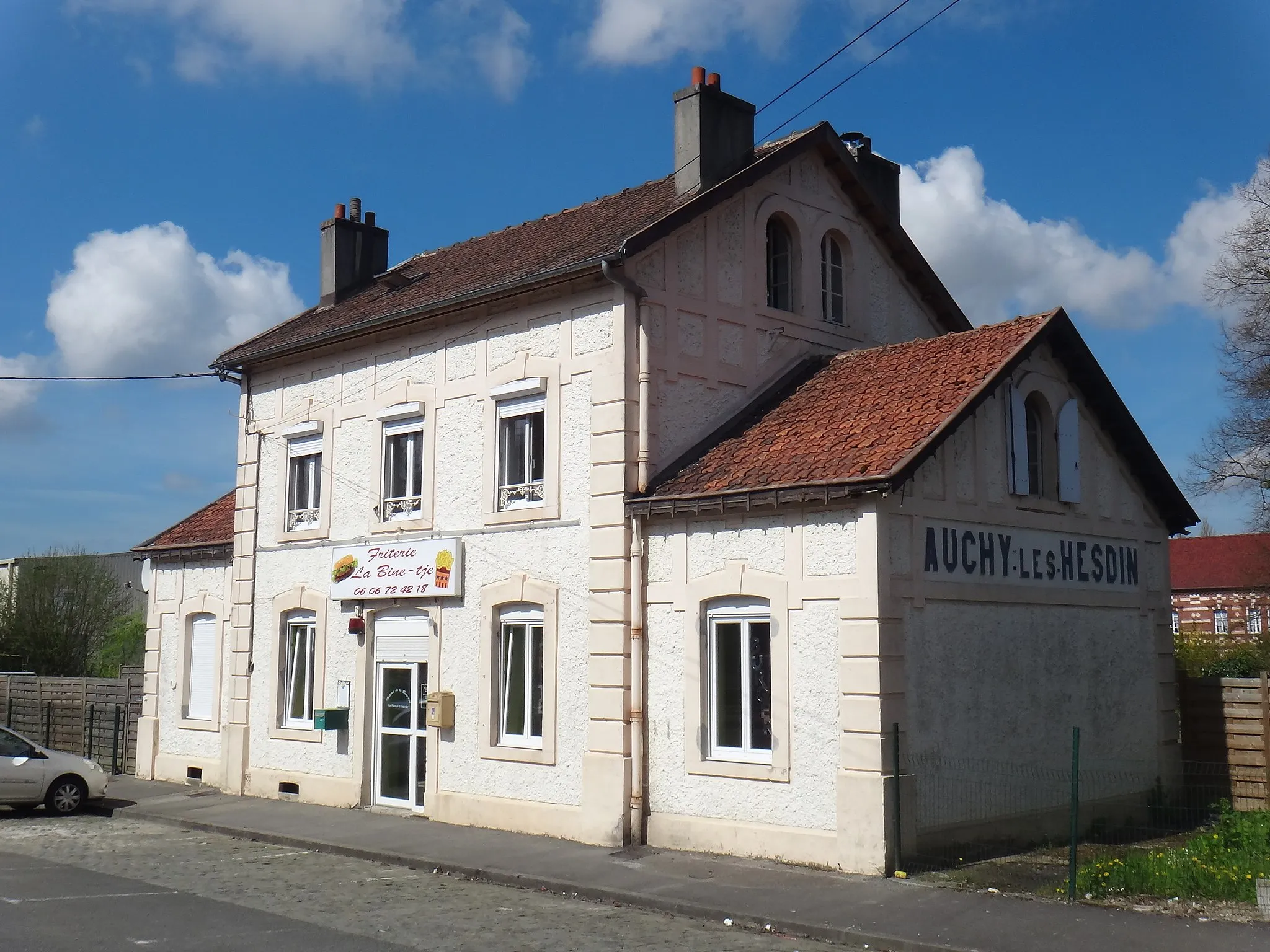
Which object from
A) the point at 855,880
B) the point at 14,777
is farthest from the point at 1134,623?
the point at 14,777

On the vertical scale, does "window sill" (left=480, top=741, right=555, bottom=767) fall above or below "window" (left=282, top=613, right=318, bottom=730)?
below

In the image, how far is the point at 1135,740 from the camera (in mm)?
15516

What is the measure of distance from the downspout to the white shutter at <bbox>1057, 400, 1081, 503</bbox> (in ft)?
15.8

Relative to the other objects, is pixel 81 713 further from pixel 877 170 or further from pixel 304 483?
pixel 877 170

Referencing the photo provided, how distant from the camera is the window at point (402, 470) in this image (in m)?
17.0

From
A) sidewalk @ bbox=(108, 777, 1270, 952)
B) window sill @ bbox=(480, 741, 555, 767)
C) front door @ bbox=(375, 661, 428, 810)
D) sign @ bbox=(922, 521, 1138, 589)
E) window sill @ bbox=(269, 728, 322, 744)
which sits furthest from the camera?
window sill @ bbox=(269, 728, 322, 744)

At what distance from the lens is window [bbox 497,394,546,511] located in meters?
15.5

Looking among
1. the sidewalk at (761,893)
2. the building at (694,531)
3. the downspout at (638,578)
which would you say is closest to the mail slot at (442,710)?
the building at (694,531)

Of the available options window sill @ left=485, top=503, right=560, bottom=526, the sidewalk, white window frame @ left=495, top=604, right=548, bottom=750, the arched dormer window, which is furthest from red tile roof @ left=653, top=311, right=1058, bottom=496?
the sidewalk

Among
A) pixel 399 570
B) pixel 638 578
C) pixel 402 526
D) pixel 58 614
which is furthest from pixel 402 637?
pixel 58 614

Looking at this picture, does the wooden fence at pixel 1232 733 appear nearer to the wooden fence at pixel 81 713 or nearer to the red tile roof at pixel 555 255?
the red tile roof at pixel 555 255

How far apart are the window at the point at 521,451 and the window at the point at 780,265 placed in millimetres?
3501

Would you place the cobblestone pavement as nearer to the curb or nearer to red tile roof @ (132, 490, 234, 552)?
the curb

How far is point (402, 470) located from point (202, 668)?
591cm
